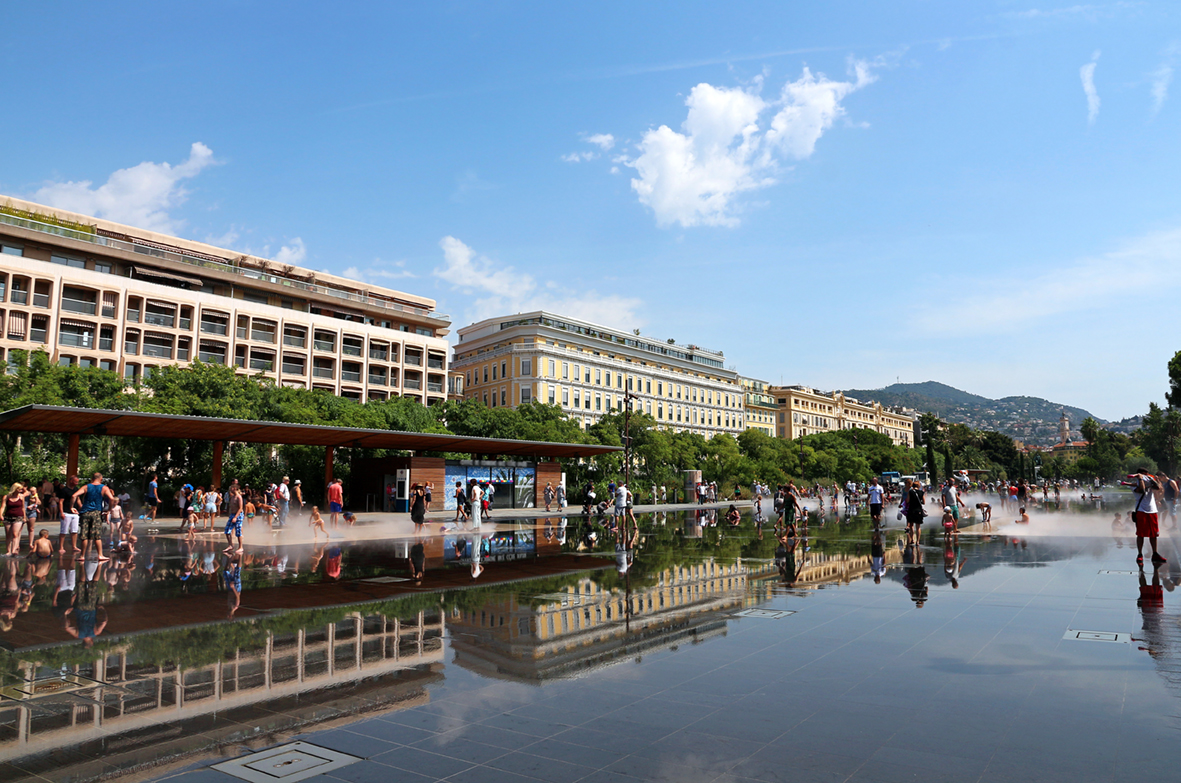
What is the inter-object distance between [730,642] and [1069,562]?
10.4m

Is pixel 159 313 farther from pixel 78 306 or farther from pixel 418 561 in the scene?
pixel 418 561

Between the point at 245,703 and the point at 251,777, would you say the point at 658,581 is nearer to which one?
the point at 245,703

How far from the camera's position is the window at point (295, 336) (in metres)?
65.2

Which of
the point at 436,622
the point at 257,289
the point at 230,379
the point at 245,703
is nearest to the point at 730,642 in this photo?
the point at 436,622

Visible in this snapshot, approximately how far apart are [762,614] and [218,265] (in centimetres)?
6453

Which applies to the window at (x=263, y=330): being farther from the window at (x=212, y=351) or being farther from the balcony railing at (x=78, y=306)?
the balcony railing at (x=78, y=306)

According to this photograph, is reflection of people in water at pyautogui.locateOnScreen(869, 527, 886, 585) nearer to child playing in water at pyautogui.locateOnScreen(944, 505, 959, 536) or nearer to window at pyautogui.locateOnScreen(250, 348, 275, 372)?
child playing in water at pyautogui.locateOnScreen(944, 505, 959, 536)

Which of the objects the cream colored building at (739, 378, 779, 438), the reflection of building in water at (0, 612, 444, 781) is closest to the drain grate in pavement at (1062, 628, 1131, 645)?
the reflection of building in water at (0, 612, 444, 781)

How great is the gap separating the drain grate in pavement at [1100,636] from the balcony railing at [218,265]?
64.9 metres

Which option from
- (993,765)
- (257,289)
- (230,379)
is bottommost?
(993,765)

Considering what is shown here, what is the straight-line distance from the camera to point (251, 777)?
420 centimetres

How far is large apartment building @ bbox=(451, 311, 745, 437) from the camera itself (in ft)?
272

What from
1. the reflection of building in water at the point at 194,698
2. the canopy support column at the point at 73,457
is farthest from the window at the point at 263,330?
the reflection of building in water at the point at 194,698

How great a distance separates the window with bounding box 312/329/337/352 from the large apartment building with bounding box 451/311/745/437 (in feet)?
63.9
